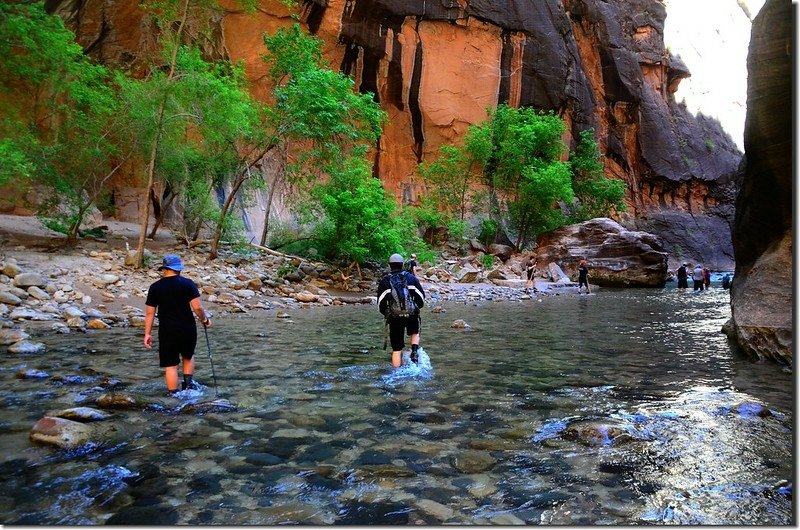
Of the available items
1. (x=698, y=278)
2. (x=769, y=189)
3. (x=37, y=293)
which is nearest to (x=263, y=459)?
(x=769, y=189)

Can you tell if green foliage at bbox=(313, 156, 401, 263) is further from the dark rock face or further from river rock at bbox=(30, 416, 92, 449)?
river rock at bbox=(30, 416, 92, 449)

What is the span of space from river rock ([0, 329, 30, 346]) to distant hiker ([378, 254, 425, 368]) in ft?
21.9

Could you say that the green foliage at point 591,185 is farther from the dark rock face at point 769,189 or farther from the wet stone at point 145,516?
the wet stone at point 145,516

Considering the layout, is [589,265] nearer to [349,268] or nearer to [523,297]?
[523,297]

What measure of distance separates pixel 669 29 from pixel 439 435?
220 feet

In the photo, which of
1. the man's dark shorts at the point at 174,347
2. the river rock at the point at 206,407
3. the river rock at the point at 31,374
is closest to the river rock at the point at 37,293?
the river rock at the point at 31,374

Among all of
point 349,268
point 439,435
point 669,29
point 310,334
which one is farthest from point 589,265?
point 669,29

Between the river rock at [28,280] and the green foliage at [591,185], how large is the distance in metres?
40.2

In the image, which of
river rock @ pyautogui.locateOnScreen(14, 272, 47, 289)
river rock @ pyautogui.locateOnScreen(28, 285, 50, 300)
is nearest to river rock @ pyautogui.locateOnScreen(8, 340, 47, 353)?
river rock @ pyautogui.locateOnScreen(28, 285, 50, 300)

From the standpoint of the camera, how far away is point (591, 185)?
44.3 metres

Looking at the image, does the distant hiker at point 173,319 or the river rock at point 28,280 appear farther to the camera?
the river rock at point 28,280

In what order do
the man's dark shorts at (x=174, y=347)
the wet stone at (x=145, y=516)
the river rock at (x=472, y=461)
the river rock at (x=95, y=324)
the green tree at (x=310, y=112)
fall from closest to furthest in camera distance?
the wet stone at (x=145, y=516) → the river rock at (x=472, y=461) → the man's dark shorts at (x=174, y=347) → the river rock at (x=95, y=324) → the green tree at (x=310, y=112)

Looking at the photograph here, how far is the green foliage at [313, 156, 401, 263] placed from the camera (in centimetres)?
2042

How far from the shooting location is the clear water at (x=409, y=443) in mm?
3205
